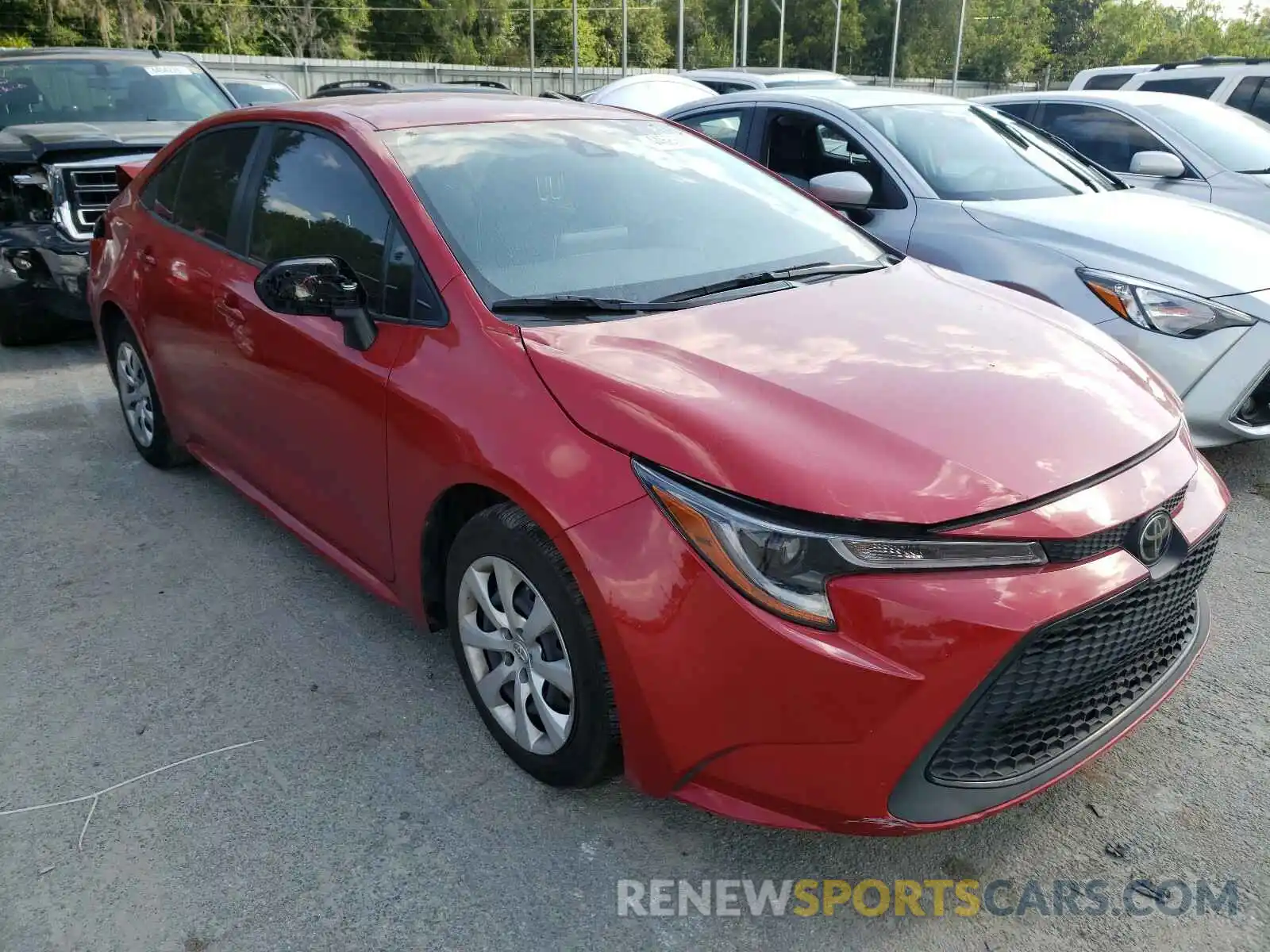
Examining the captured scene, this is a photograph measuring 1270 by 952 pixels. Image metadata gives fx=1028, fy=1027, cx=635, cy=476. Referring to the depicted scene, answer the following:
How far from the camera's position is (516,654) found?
8.31 feet

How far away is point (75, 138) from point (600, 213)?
509 centimetres

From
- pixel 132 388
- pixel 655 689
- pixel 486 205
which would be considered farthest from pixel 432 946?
pixel 132 388

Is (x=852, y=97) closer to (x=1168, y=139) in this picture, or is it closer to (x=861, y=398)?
(x=1168, y=139)

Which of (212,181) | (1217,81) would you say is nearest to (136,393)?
(212,181)

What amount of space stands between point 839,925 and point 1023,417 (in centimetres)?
117

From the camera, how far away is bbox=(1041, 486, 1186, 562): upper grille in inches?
79.0

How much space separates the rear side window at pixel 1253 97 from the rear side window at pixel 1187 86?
0.64 feet

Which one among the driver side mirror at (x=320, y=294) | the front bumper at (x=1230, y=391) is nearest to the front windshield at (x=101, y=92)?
the driver side mirror at (x=320, y=294)

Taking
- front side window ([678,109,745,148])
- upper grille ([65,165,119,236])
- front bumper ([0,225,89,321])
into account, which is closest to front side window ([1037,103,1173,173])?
front side window ([678,109,745,148])

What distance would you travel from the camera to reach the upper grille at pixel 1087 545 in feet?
6.59

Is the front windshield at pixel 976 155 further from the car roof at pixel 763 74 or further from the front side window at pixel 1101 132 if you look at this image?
the car roof at pixel 763 74

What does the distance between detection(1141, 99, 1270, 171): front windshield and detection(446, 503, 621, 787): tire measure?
6.64 metres

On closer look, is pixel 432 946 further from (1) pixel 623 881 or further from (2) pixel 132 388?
(2) pixel 132 388

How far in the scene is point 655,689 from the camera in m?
2.11
